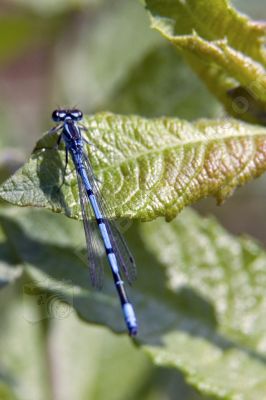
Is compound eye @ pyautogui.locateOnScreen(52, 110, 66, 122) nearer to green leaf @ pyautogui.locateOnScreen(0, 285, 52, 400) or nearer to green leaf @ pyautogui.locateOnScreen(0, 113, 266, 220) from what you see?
green leaf @ pyautogui.locateOnScreen(0, 113, 266, 220)

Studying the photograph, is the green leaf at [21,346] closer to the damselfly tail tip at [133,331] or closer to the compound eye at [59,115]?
the compound eye at [59,115]

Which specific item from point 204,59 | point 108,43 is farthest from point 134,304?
point 108,43

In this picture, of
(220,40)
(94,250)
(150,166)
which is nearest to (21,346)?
(94,250)

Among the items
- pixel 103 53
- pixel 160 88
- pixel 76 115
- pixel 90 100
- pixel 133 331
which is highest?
pixel 103 53

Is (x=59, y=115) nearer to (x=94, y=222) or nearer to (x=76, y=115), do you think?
Result: (x=76, y=115)

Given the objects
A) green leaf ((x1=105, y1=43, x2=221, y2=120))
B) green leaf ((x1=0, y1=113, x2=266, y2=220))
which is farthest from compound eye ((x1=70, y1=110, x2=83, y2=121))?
green leaf ((x1=105, y1=43, x2=221, y2=120))

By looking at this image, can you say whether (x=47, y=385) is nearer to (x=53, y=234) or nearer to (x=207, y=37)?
(x=53, y=234)
